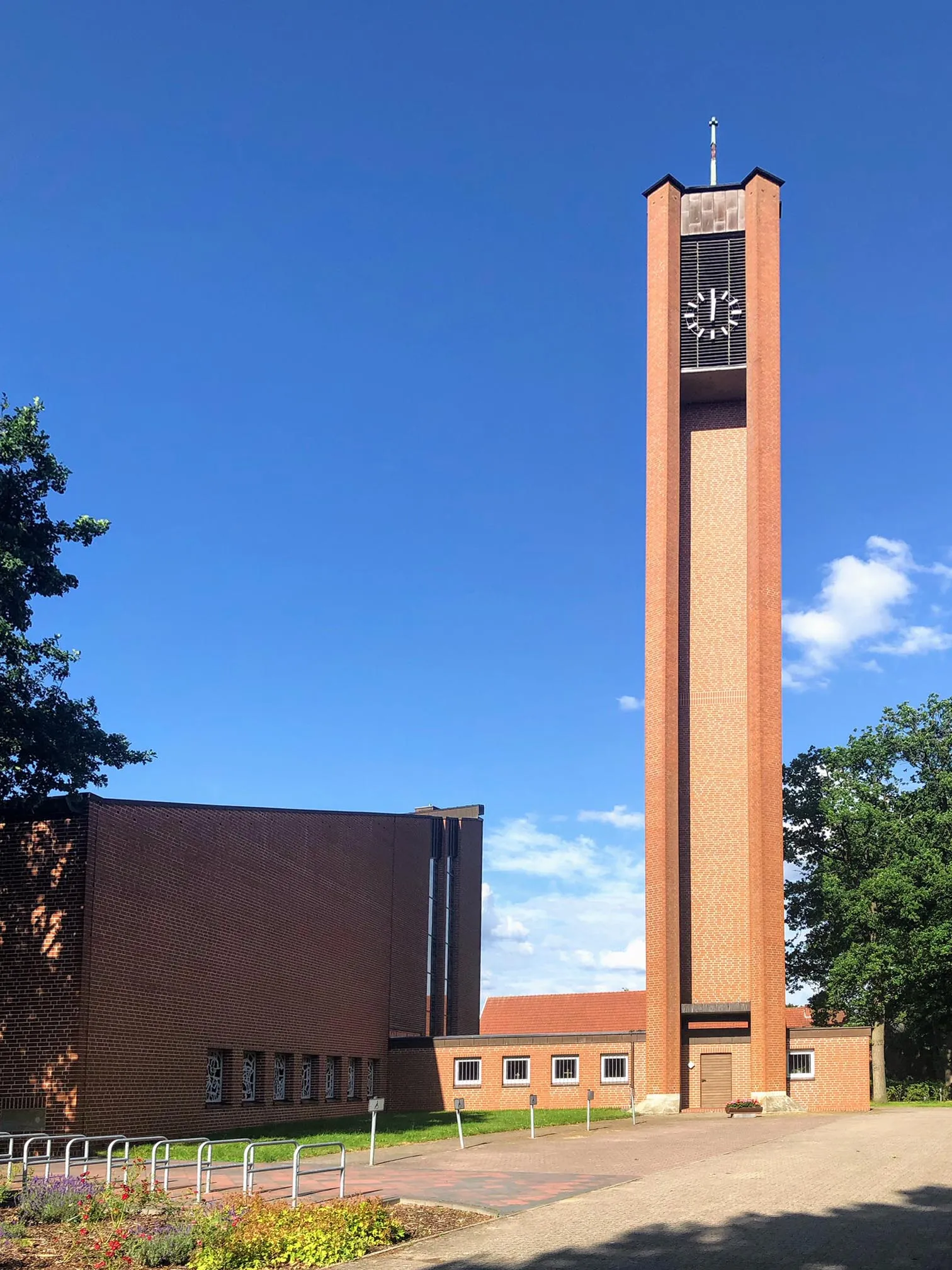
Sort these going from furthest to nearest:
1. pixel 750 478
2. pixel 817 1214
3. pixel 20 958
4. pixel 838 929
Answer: pixel 838 929 < pixel 750 478 < pixel 20 958 < pixel 817 1214

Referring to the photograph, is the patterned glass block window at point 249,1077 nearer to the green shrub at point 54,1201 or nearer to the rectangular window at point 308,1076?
the rectangular window at point 308,1076

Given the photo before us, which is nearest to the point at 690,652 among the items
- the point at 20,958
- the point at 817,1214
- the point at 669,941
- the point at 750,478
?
the point at 750,478

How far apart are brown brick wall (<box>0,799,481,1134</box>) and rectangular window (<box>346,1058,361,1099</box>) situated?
221mm

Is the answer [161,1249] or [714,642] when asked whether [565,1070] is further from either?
[161,1249]

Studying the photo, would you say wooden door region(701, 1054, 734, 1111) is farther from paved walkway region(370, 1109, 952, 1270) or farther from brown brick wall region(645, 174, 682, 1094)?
paved walkway region(370, 1109, 952, 1270)

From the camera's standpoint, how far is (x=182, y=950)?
31297mm

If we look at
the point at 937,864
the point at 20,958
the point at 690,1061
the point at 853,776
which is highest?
the point at 853,776

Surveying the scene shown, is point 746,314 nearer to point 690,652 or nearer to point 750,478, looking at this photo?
point 750,478

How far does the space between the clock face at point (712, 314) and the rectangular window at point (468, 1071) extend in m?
26.9

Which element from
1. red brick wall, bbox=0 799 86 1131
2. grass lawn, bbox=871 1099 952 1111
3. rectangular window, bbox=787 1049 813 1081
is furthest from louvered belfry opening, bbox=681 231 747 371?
red brick wall, bbox=0 799 86 1131

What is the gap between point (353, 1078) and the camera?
42.7 m

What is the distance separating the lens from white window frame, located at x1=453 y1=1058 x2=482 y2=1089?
45844 mm

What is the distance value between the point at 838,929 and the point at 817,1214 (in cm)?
3603

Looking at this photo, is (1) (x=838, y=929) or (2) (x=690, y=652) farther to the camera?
(1) (x=838, y=929)
